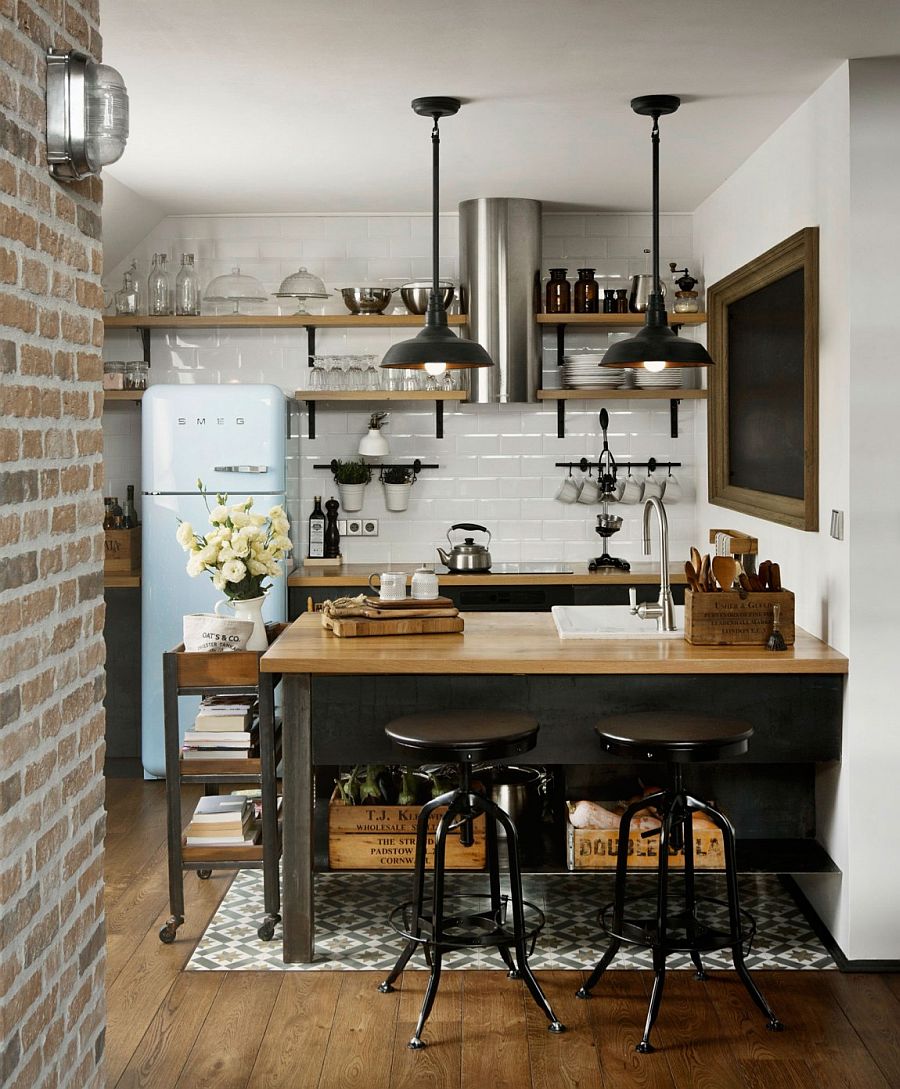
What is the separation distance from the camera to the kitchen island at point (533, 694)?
3.76 m

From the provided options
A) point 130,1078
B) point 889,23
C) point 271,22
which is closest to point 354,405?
point 271,22

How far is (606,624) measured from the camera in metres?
4.44

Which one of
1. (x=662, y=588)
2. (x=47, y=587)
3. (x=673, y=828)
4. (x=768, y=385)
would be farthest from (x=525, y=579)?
(x=47, y=587)

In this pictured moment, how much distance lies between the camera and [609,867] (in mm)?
3824

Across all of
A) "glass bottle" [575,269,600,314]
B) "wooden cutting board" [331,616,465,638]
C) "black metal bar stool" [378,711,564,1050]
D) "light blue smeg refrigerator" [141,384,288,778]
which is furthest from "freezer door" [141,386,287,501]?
"black metal bar stool" [378,711,564,1050]

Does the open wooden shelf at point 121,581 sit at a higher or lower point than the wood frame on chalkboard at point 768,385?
lower

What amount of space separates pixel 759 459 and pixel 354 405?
7.59ft

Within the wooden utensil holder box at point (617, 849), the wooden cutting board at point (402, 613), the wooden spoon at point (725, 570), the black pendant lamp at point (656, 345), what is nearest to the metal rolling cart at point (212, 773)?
the wooden cutting board at point (402, 613)

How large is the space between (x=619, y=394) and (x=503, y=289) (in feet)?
2.54

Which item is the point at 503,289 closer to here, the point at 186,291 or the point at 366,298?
the point at 366,298

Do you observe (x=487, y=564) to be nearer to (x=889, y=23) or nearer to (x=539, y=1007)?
(x=539, y=1007)

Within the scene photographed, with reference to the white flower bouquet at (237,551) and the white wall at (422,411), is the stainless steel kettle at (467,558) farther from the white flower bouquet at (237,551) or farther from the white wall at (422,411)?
the white flower bouquet at (237,551)

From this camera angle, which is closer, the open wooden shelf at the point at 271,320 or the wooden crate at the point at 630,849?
the wooden crate at the point at 630,849

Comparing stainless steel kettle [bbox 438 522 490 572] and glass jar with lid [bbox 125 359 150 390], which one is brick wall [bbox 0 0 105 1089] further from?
glass jar with lid [bbox 125 359 150 390]
